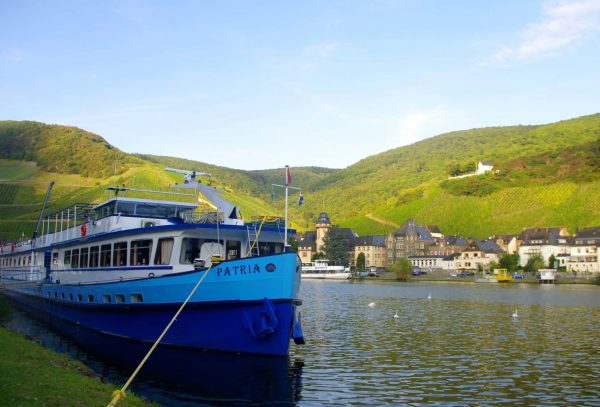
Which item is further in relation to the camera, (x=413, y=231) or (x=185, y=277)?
(x=413, y=231)

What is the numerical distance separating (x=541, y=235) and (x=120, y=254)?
128682 mm

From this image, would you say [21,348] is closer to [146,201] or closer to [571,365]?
[146,201]

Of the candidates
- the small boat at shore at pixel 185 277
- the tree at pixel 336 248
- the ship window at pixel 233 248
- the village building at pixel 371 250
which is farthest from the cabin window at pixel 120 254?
the village building at pixel 371 250

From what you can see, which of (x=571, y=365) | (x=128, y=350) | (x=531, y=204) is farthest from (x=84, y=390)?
(x=531, y=204)

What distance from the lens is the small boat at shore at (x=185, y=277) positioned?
20781mm

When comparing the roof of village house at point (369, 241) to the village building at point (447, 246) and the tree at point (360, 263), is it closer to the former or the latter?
the tree at point (360, 263)

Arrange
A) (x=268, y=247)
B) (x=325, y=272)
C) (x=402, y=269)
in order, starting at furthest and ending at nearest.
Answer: (x=325, y=272) → (x=402, y=269) → (x=268, y=247)

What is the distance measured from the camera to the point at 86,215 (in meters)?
33.9

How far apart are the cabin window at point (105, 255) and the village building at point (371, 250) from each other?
454 feet

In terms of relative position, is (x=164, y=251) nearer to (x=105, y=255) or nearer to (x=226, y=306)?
(x=226, y=306)

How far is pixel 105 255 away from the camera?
2858cm

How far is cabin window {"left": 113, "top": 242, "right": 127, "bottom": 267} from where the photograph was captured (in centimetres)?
2664

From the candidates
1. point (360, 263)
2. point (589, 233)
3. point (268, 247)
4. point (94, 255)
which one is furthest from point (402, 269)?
point (268, 247)

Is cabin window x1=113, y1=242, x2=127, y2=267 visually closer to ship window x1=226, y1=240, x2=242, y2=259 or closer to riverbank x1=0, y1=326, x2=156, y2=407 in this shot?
ship window x1=226, y1=240, x2=242, y2=259
